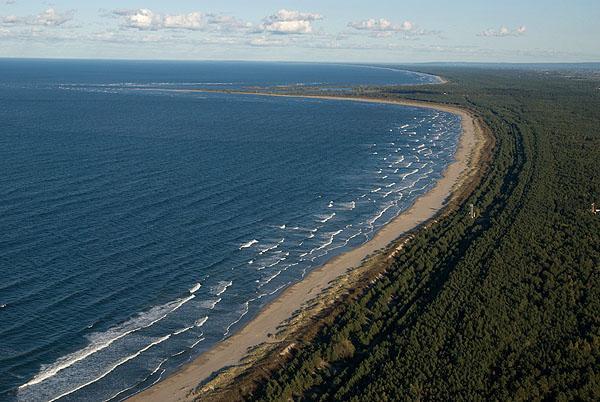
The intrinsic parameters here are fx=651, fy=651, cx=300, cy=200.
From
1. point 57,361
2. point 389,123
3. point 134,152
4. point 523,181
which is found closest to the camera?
point 57,361

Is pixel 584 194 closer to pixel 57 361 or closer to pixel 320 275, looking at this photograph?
pixel 320 275

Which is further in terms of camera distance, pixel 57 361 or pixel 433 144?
pixel 433 144

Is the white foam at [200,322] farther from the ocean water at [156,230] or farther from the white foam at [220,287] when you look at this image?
the white foam at [220,287]

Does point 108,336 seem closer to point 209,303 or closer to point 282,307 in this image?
point 209,303

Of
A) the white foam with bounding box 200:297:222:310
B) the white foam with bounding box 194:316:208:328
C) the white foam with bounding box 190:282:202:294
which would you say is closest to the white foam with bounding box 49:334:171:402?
the white foam with bounding box 194:316:208:328

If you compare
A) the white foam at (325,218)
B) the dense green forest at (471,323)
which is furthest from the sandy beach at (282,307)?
the white foam at (325,218)

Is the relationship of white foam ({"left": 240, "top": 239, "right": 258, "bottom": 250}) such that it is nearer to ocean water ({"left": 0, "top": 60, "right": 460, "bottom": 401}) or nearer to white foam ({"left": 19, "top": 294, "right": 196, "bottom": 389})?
ocean water ({"left": 0, "top": 60, "right": 460, "bottom": 401})

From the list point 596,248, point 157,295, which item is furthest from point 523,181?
point 157,295
